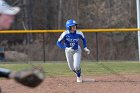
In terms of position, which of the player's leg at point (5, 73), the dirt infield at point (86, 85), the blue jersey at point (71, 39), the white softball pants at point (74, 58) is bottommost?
the dirt infield at point (86, 85)

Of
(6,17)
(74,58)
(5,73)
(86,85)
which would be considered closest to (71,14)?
(74,58)

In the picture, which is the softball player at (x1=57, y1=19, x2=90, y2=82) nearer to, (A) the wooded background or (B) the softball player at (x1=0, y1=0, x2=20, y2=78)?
(B) the softball player at (x1=0, y1=0, x2=20, y2=78)

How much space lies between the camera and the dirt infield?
11477 millimetres

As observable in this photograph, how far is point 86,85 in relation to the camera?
12.6 meters

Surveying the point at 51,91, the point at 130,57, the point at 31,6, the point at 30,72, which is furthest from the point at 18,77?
the point at 31,6

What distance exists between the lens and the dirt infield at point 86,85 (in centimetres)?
1148

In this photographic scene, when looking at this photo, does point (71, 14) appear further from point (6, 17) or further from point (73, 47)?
point (6, 17)

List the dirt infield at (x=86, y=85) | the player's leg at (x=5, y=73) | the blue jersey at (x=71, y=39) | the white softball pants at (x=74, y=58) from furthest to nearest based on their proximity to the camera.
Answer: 1. the blue jersey at (x=71, y=39)
2. the white softball pants at (x=74, y=58)
3. the dirt infield at (x=86, y=85)
4. the player's leg at (x=5, y=73)

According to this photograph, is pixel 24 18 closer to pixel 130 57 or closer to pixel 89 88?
pixel 130 57

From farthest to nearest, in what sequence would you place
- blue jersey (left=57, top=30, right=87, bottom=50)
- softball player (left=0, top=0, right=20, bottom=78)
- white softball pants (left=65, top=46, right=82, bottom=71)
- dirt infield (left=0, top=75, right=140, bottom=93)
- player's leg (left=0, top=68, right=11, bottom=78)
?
blue jersey (left=57, top=30, right=87, bottom=50) < white softball pants (left=65, top=46, right=82, bottom=71) < dirt infield (left=0, top=75, right=140, bottom=93) < player's leg (left=0, top=68, right=11, bottom=78) < softball player (left=0, top=0, right=20, bottom=78)

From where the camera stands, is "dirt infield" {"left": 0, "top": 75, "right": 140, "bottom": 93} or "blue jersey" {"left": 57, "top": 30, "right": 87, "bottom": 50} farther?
"blue jersey" {"left": 57, "top": 30, "right": 87, "bottom": 50}

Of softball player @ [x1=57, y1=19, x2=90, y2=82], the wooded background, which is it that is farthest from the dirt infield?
the wooded background

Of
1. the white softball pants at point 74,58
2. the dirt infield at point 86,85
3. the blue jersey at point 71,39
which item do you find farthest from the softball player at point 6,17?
the blue jersey at point 71,39

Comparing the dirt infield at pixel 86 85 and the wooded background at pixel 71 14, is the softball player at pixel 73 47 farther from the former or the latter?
the wooded background at pixel 71 14
